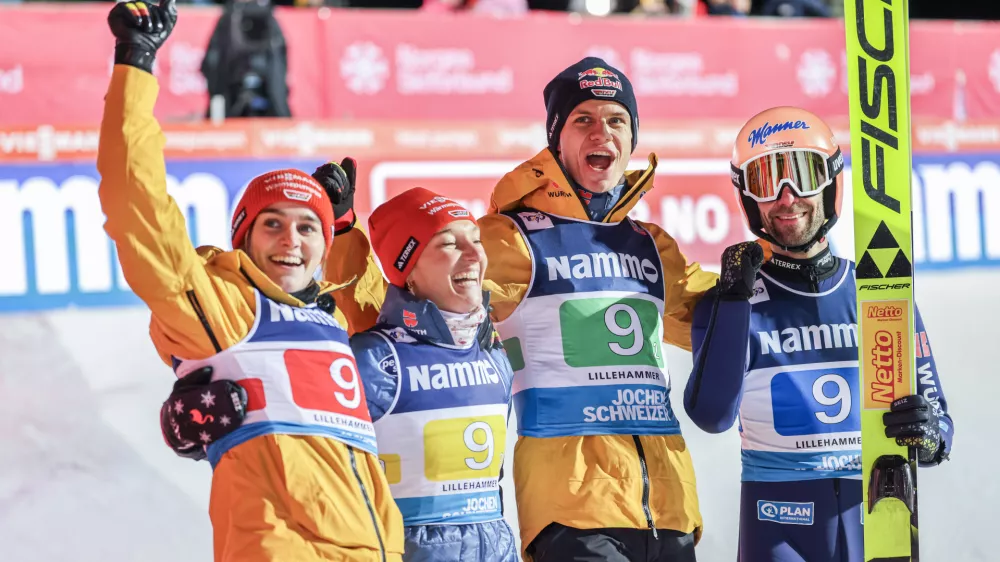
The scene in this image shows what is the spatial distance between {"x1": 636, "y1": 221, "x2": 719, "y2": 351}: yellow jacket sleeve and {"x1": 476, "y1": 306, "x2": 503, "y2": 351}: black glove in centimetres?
61

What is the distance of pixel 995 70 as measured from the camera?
31.0 feet

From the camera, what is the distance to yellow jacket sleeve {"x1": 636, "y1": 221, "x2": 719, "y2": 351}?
4.13 meters

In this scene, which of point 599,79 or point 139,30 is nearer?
point 139,30

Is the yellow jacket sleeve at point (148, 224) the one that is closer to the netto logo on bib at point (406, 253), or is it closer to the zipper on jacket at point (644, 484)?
the netto logo on bib at point (406, 253)

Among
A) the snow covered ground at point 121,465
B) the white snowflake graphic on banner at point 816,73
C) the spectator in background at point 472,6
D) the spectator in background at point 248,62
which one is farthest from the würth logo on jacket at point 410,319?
the white snowflake graphic on banner at point 816,73

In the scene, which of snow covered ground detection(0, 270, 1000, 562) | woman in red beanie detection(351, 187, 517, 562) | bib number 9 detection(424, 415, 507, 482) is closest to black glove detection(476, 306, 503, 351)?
woman in red beanie detection(351, 187, 517, 562)

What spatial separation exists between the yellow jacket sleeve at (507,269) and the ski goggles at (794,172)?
79 cm

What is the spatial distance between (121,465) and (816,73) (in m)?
5.43

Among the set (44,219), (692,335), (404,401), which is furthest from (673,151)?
(404,401)

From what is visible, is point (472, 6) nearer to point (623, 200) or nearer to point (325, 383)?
point (623, 200)

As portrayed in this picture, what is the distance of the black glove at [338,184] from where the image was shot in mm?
3795

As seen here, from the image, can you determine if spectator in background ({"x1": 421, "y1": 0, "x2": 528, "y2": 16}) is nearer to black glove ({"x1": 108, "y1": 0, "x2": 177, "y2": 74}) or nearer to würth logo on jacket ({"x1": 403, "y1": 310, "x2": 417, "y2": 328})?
würth logo on jacket ({"x1": 403, "y1": 310, "x2": 417, "y2": 328})

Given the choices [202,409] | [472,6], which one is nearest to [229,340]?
[202,409]

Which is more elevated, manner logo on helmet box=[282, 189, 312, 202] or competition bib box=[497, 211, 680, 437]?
manner logo on helmet box=[282, 189, 312, 202]
